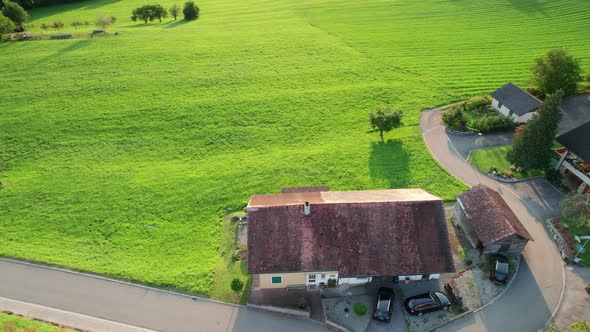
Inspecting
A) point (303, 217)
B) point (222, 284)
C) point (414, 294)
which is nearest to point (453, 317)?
point (414, 294)

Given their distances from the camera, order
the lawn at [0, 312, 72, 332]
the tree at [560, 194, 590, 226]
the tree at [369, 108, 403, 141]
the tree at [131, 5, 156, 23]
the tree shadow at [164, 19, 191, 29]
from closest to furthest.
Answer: the lawn at [0, 312, 72, 332]
the tree at [560, 194, 590, 226]
the tree at [369, 108, 403, 141]
the tree shadow at [164, 19, 191, 29]
the tree at [131, 5, 156, 23]

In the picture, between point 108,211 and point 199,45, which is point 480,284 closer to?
point 108,211

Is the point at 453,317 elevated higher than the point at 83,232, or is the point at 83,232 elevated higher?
the point at 453,317

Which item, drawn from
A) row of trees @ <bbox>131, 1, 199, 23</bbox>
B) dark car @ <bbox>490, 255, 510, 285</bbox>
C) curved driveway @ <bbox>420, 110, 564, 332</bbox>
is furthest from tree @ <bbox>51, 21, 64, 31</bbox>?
dark car @ <bbox>490, 255, 510, 285</bbox>

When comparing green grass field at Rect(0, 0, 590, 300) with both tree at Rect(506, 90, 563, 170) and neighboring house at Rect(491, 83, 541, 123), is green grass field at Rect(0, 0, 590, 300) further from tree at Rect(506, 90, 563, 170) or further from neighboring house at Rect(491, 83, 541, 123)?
tree at Rect(506, 90, 563, 170)

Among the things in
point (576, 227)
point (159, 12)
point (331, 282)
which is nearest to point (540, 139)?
point (576, 227)

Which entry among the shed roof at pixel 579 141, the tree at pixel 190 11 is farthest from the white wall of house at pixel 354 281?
the tree at pixel 190 11

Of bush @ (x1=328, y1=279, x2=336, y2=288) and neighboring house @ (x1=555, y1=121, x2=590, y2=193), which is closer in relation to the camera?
bush @ (x1=328, y1=279, x2=336, y2=288)
